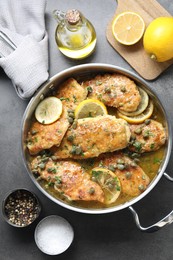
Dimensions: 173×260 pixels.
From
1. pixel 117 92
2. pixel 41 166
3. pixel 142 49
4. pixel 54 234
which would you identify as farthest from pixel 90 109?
pixel 54 234

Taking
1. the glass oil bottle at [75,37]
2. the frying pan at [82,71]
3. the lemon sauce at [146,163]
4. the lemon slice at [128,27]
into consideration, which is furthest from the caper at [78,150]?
the lemon slice at [128,27]

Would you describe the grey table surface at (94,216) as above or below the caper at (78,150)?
below

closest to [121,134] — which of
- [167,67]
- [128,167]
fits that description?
[128,167]

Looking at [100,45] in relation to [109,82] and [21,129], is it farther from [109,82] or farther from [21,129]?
[21,129]

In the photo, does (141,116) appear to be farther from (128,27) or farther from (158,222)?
(158,222)

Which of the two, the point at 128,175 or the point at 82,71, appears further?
the point at 82,71

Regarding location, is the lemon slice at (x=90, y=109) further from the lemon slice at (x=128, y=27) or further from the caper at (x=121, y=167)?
the lemon slice at (x=128, y=27)
